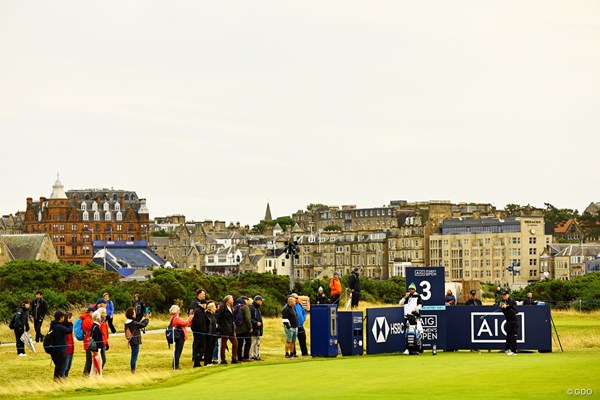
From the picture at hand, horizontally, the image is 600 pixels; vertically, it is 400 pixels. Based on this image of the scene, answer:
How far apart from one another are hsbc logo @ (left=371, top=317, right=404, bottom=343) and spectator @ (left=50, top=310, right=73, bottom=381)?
8067 mm

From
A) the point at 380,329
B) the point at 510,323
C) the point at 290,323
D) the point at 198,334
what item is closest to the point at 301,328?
the point at 290,323

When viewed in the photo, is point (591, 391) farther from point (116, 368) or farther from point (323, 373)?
point (116, 368)

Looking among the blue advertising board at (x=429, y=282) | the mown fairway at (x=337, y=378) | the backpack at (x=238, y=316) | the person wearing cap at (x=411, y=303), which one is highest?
the blue advertising board at (x=429, y=282)

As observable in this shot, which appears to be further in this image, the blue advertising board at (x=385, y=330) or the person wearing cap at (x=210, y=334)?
the blue advertising board at (x=385, y=330)

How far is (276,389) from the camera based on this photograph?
2456 cm

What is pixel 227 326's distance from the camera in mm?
32219

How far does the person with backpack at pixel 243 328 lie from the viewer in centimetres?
3269

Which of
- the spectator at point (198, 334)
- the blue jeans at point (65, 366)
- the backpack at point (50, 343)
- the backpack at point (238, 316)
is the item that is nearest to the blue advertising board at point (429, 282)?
the backpack at point (238, 316)

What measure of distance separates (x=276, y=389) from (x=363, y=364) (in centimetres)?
520

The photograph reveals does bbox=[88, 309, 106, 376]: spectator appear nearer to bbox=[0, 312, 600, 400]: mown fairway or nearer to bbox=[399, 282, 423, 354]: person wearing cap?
bbox=[0, 312, 600, 400]: mown fairway

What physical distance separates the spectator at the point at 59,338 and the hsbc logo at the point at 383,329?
8.07 metres

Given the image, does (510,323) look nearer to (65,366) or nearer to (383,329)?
(383,329)

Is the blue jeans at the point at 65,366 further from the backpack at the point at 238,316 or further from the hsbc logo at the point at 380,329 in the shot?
the hsbc logo at the point at 380,329

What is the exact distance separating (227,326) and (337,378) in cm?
662
